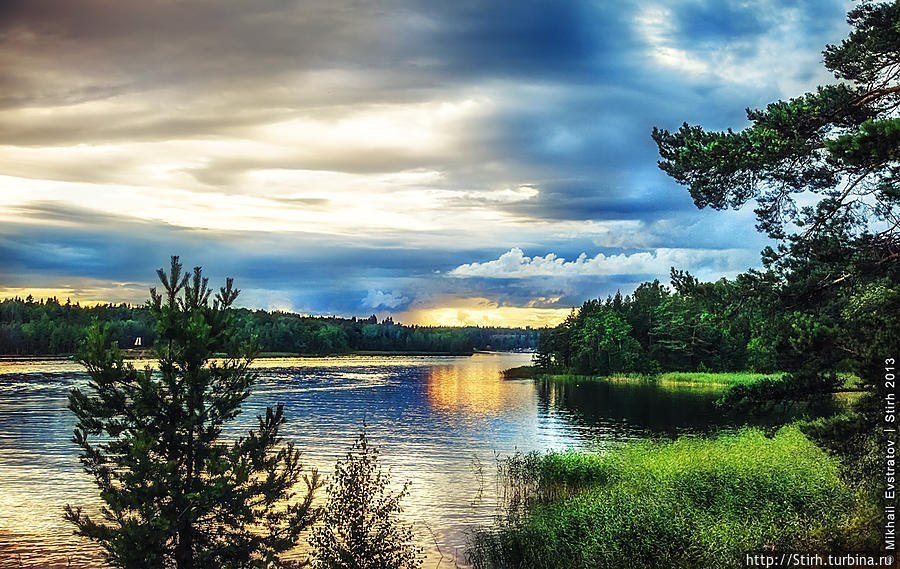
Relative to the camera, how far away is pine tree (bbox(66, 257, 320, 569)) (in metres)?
17.2

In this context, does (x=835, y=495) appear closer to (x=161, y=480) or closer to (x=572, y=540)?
(x=572, y=540)

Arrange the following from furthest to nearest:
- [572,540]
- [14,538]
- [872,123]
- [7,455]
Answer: [7,455] → [14,538] → [572,540] → [872,123]

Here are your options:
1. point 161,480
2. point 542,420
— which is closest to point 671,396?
point 542,420

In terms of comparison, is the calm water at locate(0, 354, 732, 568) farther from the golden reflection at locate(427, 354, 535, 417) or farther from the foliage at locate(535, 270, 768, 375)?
the foliage at locate(535, 270, 768, 375)

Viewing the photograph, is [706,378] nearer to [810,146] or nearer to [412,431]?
[412,431]

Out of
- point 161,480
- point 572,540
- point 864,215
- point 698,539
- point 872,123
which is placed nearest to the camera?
point 872,123

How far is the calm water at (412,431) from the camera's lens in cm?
2959

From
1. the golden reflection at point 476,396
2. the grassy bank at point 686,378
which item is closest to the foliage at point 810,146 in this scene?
the golden reflection at point 476,396

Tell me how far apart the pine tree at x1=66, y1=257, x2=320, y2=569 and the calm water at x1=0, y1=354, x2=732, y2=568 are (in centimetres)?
910

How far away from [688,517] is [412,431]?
39348 mm

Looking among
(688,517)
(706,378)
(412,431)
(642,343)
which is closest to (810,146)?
(688,517)

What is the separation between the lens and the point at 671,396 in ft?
301

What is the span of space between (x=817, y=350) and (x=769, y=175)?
5502 mm

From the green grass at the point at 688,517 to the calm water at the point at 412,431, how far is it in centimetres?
373
